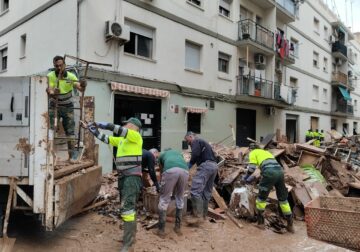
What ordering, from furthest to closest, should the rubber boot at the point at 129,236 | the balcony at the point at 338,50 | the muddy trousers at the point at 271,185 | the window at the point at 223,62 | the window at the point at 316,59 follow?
1. the balcony at the point at 338,50
2. the window at the point at 316,59
3. the window at the point at 223,62
4. the muddy trousers at the point at 271,185
5. the rubber boot at the point at 129,236

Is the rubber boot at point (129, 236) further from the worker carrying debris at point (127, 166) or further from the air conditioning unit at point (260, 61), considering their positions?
the air conditioning unit at point (260, 61)

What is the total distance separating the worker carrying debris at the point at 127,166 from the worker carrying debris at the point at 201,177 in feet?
6.54

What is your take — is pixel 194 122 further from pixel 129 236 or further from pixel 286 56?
pixel 129 236

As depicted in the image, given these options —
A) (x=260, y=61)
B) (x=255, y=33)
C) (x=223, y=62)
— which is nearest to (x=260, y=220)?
(x=223, y=62)

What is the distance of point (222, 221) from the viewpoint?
282 inches

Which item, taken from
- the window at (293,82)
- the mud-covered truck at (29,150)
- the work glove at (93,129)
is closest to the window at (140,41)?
the work glove at (93,129)

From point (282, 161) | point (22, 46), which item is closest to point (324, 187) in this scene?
point (282, 161)

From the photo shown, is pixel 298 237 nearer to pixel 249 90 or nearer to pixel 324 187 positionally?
pixel 324 187

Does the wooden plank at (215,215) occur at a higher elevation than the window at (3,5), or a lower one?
lower

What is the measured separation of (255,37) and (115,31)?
9.96 m

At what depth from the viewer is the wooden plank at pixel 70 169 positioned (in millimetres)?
4699

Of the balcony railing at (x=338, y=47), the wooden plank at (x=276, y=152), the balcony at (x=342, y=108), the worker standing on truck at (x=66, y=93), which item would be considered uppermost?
the balcony railing at (x=338, y=47)

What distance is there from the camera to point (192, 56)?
51.2 ft

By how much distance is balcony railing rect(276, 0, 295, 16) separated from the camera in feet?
71.7
